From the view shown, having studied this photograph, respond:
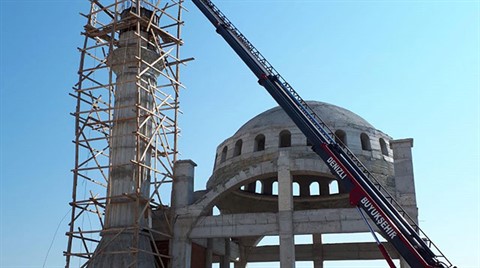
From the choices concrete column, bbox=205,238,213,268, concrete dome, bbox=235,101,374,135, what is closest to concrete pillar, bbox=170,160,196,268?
concrete column, bbox=205,238,213,268

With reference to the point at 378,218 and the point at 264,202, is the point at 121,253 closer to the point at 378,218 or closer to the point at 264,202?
the point at 378,218

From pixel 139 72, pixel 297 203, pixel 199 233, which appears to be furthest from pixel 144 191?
pixel 297 203

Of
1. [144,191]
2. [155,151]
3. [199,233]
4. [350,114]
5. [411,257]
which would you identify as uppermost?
[350,114]

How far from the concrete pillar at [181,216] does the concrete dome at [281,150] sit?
2073mm

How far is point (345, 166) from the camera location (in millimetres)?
22453

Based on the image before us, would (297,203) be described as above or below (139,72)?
below

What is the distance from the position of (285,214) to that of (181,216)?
6.19 metres

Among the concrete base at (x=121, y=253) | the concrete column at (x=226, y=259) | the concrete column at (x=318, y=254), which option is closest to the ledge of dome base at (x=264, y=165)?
the concrete column at (x=226, y=259)

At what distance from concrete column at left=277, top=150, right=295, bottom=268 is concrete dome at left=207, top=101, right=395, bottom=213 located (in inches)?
19.5

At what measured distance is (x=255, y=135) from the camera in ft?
122

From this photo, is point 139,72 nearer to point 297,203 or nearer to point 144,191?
point 144,191

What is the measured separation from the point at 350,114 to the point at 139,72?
1466 centimetres

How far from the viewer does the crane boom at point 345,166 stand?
1928 cm

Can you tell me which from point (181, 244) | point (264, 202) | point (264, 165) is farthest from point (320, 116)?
point (181, 244)
